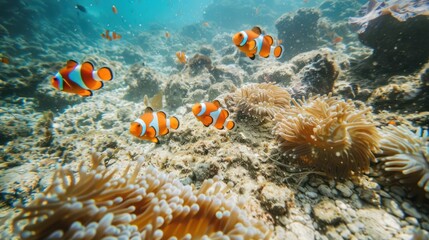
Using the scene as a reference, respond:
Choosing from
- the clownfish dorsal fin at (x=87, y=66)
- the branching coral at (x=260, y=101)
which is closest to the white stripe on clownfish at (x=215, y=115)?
the branching coral at (x=260, y=101)

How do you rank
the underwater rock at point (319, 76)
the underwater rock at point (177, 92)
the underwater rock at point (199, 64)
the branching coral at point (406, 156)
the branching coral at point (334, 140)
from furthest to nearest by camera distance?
the underwater rock at point (199, 64) → the underwater rock at point (177, 92) → the underwater rock at point (319, 76) → the branching coral at point (334, 140) → the branching coral at point (406, 156)

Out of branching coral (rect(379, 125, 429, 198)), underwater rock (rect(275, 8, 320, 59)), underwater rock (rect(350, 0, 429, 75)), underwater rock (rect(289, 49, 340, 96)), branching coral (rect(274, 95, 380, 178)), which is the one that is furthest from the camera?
underwater rock (rect(275, 8, 320, 59))

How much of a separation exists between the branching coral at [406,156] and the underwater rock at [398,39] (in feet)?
10.7

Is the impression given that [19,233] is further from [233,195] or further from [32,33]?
[32,33]

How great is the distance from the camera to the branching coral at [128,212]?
1396 millimetres

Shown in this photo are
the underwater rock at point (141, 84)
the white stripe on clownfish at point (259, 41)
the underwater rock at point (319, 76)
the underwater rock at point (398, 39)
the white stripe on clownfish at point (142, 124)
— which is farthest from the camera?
the underwater rock at point (141, 84)

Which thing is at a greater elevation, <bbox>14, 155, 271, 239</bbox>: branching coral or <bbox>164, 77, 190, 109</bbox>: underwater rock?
<bbox>164, 77, 190, 109</bbox>: underwater rock

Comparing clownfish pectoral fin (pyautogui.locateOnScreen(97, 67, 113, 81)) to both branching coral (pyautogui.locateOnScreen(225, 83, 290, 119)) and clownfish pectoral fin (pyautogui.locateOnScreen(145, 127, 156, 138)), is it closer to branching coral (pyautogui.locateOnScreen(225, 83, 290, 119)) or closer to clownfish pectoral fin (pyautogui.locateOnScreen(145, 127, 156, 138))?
clownfish pectoral fin (pyautogui.locateOnScreen(145, 127, 156, 138))

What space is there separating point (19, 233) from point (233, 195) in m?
1.74

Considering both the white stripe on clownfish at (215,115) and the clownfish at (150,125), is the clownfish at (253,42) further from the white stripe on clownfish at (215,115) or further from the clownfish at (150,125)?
the clownfish at (150,125)

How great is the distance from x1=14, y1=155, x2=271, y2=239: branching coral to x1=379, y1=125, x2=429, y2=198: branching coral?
1.73 meters

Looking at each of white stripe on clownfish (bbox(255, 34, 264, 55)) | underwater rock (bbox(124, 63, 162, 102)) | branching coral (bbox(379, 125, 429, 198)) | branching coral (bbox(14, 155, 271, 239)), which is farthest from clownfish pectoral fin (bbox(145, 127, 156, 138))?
underwater rock (bbox(124, 63, 162, 102))

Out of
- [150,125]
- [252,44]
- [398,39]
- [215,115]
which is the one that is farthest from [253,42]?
[398,39]

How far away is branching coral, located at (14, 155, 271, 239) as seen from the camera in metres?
1.40
